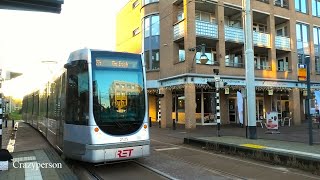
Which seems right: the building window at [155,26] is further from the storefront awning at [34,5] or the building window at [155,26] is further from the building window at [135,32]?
the storefront awning at [34,5]

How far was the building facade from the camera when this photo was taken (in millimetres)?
25938

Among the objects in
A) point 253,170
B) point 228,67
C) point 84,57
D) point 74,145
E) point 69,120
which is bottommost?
point 253,170

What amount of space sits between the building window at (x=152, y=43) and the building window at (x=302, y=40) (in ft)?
46.1

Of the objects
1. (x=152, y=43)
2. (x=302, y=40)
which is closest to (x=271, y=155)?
(x=152, y=43)

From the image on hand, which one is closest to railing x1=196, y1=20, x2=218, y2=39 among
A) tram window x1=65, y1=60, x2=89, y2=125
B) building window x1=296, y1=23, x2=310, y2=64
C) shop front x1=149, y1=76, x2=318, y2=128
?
shop front x1=149, y1=76, x2=318, y2=128

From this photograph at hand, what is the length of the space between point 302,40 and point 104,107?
1157 inches

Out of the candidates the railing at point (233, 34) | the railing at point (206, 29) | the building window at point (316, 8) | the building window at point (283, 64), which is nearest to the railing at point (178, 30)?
the railing at point (206, 29)

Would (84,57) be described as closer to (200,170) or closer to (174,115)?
(200,170)

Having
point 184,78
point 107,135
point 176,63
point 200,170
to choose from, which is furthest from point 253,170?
point 176,63

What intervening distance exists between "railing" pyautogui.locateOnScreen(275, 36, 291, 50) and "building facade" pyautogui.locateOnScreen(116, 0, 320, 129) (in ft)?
0.32

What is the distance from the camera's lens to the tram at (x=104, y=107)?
9086mm

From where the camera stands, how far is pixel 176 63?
2720 centimetres

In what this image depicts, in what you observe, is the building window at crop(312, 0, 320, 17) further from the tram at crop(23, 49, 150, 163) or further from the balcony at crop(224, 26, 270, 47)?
the tram at crop(23, 49, 150, 163)

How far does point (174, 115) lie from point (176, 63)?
20.2 feet
